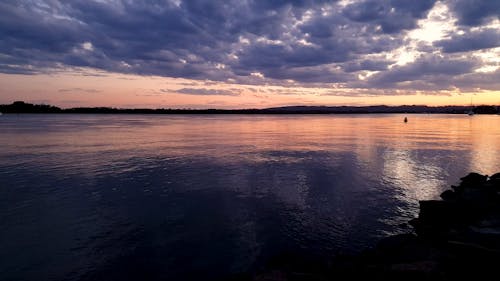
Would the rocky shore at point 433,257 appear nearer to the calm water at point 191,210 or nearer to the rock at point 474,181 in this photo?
the calm water at point 191,210

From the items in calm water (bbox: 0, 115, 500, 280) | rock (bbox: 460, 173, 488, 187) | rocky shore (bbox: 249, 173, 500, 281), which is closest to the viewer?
rocky shore (bbox: 249, 173, 500, 281)

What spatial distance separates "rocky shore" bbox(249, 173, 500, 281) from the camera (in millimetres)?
9109

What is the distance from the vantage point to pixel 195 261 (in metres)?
12.3

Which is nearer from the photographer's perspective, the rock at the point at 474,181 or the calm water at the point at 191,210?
the calm water at the point at 191,210

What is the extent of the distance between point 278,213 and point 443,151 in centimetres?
3408

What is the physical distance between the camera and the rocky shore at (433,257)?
9.11 metres

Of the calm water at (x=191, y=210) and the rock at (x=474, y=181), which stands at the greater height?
the rock at (x=474, y=181)

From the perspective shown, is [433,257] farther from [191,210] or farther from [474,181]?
[474,181]

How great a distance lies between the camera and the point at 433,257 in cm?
1038

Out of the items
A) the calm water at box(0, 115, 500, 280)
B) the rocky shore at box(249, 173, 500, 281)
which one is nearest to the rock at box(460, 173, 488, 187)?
the calm water at box(0, 115, 500, 280)

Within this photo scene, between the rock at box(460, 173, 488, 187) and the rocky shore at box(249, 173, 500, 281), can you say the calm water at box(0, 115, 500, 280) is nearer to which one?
the rocky shore at box(249, 173, 500, 281)

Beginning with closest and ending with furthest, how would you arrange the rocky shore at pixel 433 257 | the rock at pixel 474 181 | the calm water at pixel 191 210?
the rocky shore at pixel 433 257
the calm water at pixel 191 210
the rock at pixel 474 181

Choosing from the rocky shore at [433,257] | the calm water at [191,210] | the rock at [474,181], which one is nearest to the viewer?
the rocky shore at [433,257]

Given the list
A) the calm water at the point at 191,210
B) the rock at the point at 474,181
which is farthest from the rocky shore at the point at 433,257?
the rock at the point at 474,181
